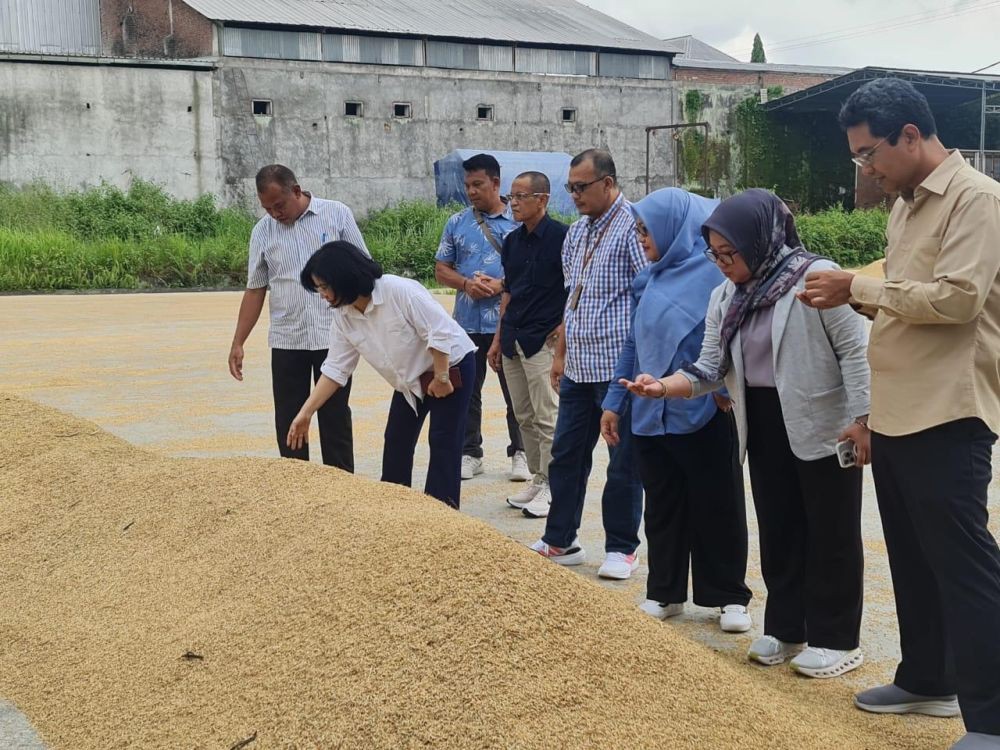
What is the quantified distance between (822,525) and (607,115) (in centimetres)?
3374

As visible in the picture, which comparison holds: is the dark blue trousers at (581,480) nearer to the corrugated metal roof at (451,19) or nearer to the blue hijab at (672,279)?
the blue hijab at (672,279)

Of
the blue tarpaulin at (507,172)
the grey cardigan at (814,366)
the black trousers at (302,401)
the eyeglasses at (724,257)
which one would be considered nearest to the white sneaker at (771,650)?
the grey cardigan at (814,366)

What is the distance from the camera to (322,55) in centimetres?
3183

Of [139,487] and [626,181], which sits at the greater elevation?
[626,181]

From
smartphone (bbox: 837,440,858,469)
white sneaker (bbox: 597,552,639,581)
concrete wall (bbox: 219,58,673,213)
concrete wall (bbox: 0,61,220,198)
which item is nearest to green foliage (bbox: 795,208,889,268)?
concrete wall (bbox: 219,58,673,213)

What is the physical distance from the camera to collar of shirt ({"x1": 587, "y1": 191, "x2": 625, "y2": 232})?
493 centimetres

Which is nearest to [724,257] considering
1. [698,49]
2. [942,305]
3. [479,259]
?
[942,305]

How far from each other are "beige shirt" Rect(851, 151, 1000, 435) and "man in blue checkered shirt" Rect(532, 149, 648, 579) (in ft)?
6.00

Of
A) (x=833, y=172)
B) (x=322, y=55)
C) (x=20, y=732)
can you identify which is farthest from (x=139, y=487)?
(x=833, y=172)

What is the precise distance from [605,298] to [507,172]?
26.7m

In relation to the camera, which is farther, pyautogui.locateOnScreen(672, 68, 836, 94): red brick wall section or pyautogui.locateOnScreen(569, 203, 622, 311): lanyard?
pyautogui.locateOnScreen(672, 68, 836, 94): red brick wall section

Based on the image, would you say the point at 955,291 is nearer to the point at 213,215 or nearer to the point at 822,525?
the point at 822,525

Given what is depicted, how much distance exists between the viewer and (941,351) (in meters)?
2.86

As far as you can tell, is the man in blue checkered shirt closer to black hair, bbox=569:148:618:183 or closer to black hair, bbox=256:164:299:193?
black hair, bbox=569:148:618:183
